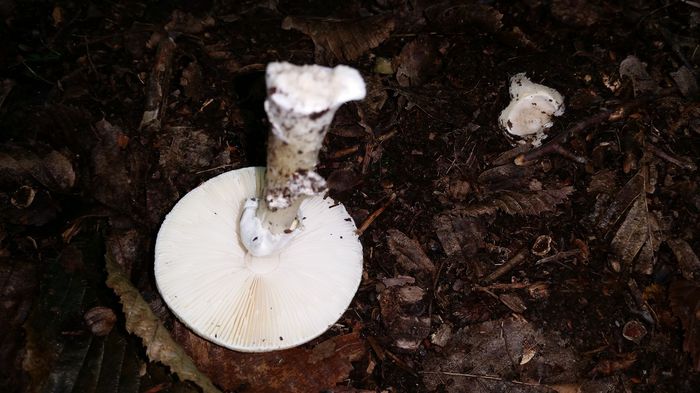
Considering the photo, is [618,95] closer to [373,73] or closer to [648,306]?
[648,306]

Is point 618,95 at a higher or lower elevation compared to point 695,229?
higher

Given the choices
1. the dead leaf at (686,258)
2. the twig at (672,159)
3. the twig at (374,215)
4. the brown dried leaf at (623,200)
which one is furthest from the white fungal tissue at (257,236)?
the twig at (672,159)

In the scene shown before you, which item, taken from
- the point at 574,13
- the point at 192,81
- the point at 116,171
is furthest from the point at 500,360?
the point at 574,13

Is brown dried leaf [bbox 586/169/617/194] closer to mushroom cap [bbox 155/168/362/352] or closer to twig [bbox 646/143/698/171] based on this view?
twig [bbox 646/143/698/171]

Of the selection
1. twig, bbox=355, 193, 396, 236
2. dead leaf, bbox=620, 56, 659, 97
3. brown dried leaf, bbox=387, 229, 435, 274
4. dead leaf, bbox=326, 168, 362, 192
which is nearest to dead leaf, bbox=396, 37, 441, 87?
dead leaf, bbox=326, 168, 362, 192

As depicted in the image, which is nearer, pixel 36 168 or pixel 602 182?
pixel 36 168

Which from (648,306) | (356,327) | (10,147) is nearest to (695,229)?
(648,306)

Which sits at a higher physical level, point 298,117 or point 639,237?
point 298,117

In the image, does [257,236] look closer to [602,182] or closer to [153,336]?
[153,336]
